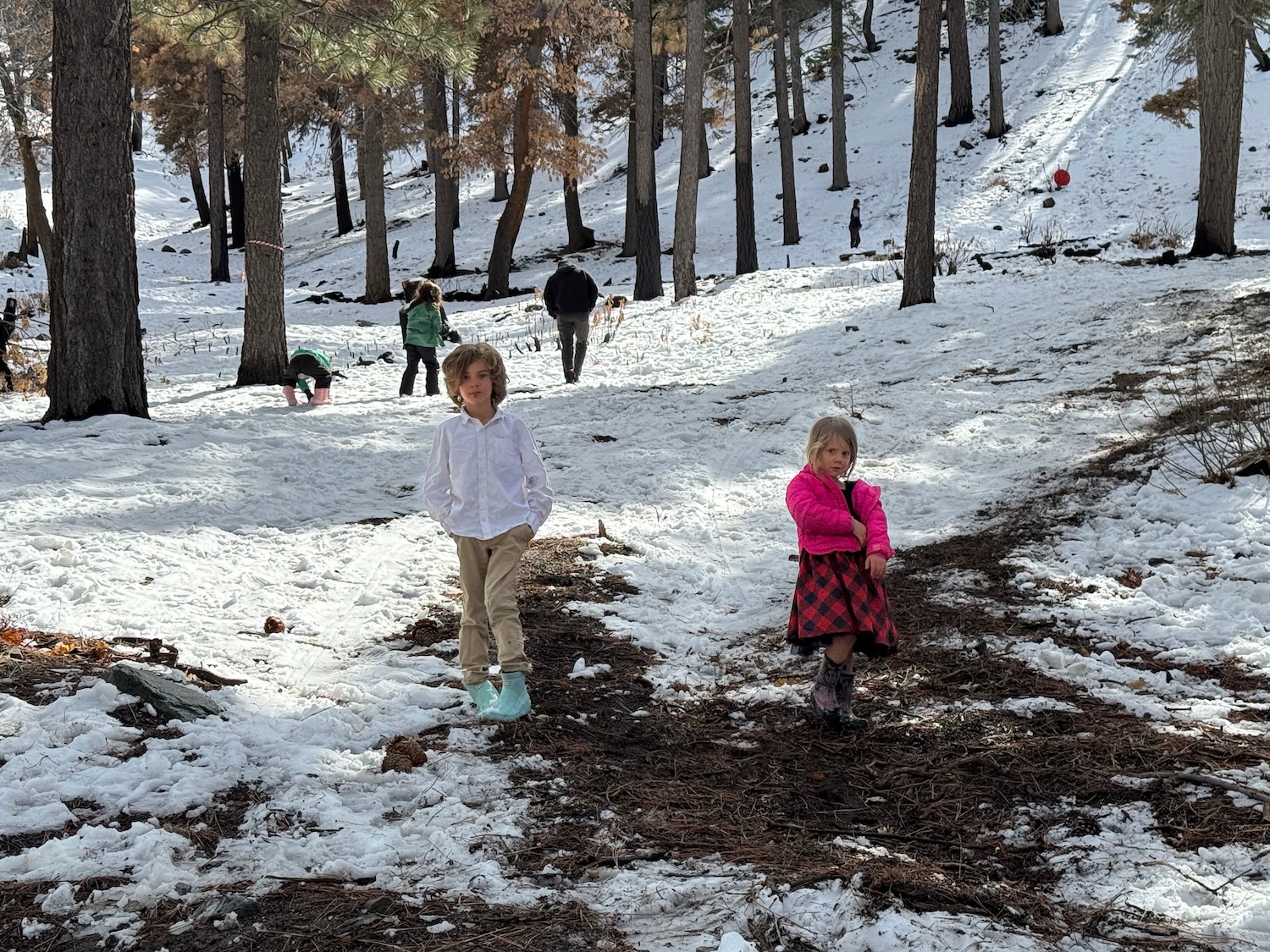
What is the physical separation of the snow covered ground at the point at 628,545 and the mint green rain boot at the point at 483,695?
108 mm

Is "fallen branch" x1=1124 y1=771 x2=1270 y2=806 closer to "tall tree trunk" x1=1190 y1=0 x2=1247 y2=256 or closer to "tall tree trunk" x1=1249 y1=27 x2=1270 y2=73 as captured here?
"tall tree trunk" x1=1190 y1=0 x2=1247 y2=256

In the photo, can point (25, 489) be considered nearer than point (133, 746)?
No

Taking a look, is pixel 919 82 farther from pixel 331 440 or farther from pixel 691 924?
pixel 691 924

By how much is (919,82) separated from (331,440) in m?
9.86

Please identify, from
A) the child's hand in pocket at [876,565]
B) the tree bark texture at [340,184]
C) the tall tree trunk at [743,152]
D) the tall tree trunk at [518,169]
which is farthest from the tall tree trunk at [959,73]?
the child's hand in pocket at [876,565]

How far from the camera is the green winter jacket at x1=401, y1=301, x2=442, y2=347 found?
1260cm

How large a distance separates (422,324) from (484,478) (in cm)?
860

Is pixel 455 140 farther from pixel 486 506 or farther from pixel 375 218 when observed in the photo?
pixel 486 506

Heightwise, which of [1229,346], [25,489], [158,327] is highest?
[158,327]

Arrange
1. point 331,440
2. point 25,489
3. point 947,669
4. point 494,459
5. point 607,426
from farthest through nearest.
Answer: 1. point 607,426
2. point 331,440
3. point 25,489
4. point 947,669
5. point 494,459

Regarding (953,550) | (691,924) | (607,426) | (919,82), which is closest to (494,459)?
(691,924)

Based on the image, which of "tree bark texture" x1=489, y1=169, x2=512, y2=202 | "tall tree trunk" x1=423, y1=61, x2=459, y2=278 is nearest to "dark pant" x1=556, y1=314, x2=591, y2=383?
"tall tree trunk" x1=423, y1=61, x2=459, y2=278

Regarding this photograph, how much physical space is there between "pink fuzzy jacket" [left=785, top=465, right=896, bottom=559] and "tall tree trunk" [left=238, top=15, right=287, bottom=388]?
33.2 ft

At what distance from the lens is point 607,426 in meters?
11.4
